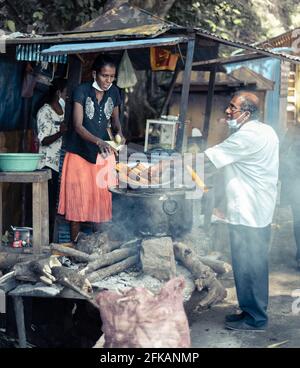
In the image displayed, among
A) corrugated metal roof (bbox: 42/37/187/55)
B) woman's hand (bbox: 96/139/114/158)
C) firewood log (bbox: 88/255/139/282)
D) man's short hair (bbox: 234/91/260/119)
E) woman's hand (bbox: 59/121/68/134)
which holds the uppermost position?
corrugated metal roof (bbox: 42/37/187/55)

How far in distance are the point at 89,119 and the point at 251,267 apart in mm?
2653

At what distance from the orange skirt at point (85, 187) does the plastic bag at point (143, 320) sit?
9.65ft

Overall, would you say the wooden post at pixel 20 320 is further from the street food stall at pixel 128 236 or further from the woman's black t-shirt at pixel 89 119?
the woman's black t-shirt at pixel 89 119

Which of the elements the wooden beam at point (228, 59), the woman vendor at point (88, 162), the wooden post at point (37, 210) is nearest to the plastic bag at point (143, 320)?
the wooden post at point (37, 210)

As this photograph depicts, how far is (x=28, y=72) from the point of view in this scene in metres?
8.40

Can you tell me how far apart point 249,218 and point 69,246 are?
7.88 feet

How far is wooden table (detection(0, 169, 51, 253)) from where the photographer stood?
672 centimetres

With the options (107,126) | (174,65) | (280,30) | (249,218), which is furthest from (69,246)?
(280,30)

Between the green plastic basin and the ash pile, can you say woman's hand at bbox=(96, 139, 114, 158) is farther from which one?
the ash pile

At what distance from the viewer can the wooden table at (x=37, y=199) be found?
22.0 feet

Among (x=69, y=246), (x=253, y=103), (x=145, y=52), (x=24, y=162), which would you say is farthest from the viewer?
(x=145, y=52)

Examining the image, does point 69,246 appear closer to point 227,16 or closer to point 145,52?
point 145,52

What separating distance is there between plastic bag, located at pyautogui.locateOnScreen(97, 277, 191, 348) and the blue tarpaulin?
14.1ft

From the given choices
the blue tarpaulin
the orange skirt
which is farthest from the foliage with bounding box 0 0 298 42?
the orange skirt
